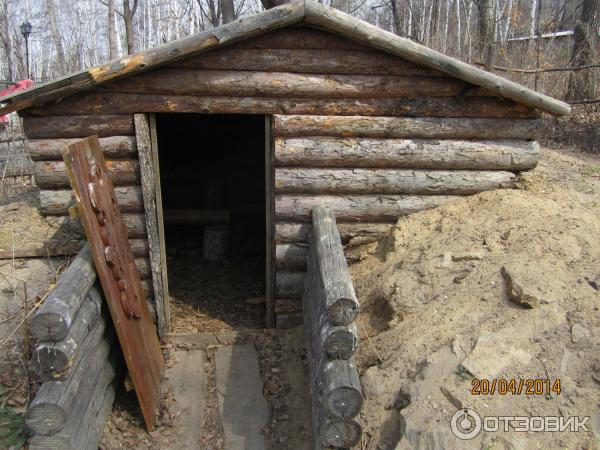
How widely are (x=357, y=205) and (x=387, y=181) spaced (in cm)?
37

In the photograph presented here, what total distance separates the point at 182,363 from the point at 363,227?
2312 mm

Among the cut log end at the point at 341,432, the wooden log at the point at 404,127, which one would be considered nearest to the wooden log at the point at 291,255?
the wooden log at the point at 404,127

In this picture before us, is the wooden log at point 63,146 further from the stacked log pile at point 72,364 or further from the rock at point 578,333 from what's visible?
the rock at point 578,333

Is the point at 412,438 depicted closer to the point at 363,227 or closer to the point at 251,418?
the point at 251,418

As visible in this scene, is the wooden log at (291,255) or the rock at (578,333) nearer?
the rock at (578,333)

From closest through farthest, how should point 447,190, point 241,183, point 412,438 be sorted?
1. point 412,438
2. point 447,190
3. point 241,183

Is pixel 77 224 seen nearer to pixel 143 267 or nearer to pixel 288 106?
pixel 143 267

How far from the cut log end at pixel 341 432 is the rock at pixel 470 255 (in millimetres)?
1675

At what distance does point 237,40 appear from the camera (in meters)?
4.12

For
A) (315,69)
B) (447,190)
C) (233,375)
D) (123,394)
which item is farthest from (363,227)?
(123,394)

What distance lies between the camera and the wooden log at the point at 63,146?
4328 millimetres

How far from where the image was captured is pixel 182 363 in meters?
4.88

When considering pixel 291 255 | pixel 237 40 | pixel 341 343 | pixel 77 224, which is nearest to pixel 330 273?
pixel 341 343
